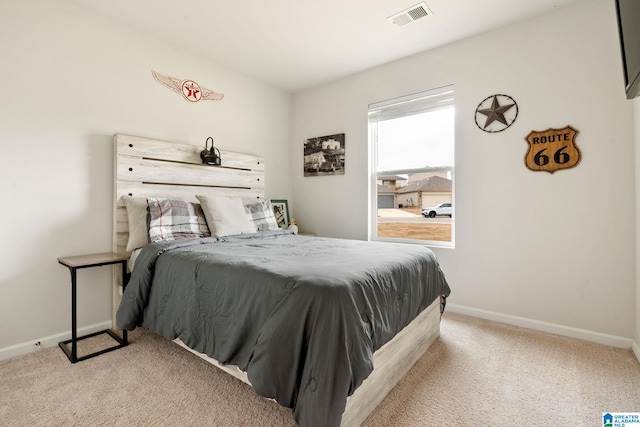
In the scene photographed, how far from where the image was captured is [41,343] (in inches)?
87.6

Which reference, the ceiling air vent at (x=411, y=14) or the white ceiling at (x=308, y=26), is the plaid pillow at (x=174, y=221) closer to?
the white ceiling at (x=308, y=26)

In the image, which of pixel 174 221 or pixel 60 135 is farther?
pixel 174 221

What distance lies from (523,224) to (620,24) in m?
1.56

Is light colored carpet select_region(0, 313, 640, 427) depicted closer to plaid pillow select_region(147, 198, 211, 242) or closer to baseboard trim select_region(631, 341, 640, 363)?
baseboard trim select_region(631, 341, 640, 363)

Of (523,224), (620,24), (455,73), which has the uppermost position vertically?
(455,73)

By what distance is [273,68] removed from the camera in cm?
354

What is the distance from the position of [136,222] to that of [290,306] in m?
1.87

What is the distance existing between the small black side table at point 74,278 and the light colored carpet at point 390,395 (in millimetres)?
58

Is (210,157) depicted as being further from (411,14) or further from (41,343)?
(411,14)

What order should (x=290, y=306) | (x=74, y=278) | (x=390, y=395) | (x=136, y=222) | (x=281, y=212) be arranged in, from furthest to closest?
(x=281, y=212)
(x=136, y=222)
(x=74, y=278)
(x=390, y=395)
(x=290, y=306)

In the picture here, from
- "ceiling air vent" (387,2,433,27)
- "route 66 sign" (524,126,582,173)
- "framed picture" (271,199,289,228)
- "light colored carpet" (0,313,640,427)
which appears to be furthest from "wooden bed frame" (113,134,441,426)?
"ceiling air vent" (387,2,433,27)

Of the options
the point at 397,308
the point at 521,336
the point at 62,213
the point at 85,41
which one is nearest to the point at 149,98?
the point at 85,41

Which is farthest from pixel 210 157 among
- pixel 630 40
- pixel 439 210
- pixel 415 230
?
pixel 630 40

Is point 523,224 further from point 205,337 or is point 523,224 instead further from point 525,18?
point 205,337
